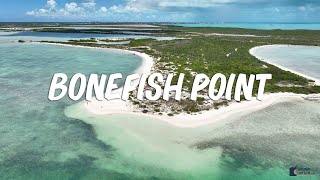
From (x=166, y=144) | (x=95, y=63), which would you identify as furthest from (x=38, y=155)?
(x=95, y=63)

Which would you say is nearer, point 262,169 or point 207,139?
point 262,169

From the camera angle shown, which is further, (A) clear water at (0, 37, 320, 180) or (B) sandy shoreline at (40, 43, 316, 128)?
(B) sandy shoreline at (40, 43, 316, 128)

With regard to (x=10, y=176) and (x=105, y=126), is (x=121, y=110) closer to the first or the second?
(x=105, y=126)
